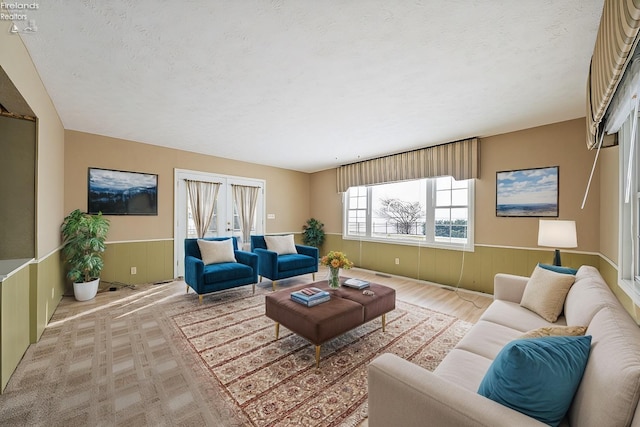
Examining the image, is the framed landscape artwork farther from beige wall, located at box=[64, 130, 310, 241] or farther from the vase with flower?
beige wall, located at box=[64, 130, 310, 241]

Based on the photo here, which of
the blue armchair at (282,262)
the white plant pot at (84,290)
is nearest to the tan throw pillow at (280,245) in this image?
the blue armchair at (282,262)

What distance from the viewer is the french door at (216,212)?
4.84m

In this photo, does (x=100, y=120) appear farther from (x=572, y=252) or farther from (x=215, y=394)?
(x=572, y=252)

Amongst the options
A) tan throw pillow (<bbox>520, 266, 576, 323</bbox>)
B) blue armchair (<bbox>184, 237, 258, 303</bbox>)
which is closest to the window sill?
tan throw pillow (<bbox>520, 266, 576, 323</bbox>)

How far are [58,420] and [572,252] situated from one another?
5304mm

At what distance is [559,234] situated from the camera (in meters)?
2.86

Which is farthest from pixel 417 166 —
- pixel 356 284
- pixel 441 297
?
pixel 356 284

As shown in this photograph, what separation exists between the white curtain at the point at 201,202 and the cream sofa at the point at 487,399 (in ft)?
15.4

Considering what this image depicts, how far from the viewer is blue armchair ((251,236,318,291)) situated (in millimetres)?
4199

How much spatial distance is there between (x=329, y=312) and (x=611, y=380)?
1.70 m

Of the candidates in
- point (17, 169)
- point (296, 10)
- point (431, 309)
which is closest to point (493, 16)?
point (296, 10)

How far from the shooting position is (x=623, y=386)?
0.76 meters

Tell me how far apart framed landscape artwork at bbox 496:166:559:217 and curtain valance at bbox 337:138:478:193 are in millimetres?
447

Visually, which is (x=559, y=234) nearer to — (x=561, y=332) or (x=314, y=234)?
(x=561, y=332)
